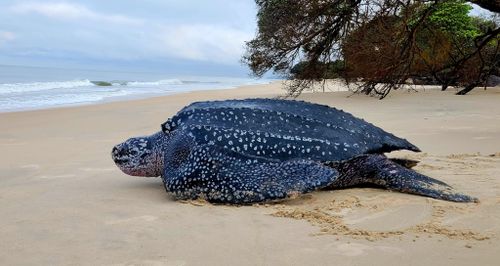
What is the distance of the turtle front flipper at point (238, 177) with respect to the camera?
346 centimetres

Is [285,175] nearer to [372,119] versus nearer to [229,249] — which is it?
[229,249]

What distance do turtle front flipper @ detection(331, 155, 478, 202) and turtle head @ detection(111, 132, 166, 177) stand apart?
1.44 meters

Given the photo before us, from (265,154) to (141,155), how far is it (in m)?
1.09

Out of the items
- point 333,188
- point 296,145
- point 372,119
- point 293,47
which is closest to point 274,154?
point 296,145

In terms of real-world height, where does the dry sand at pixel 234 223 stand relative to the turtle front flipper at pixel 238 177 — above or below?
below

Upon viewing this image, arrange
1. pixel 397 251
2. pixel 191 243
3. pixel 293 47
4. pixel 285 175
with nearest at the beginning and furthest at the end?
pixel 397 251
pixel 191 243
pixel 285 175
pixel 293 47

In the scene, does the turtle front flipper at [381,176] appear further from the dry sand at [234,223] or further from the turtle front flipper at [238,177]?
the turtle front flipper at [238,177]

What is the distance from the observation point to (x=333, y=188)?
3.91 m

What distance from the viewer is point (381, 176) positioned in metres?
3.83

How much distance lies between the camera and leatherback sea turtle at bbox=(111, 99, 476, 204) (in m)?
3.54

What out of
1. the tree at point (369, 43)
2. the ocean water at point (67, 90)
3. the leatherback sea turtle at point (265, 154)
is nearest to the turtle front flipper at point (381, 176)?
the leatherback sea turtle at point (265, 154)

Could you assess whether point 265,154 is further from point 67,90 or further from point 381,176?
point 67,90

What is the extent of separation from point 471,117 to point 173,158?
282 inches

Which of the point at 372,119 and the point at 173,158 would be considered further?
the point at 372,119
